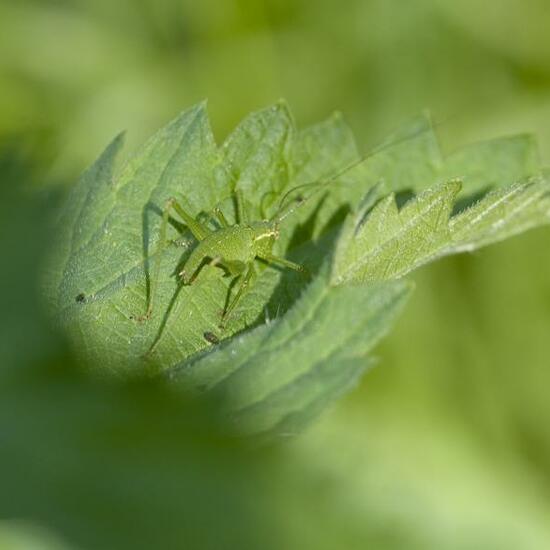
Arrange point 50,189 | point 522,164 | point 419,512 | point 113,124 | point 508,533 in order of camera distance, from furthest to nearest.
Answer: point 113,124 < point 508,533 < point 522,164 < point 419,512 < point 50,189

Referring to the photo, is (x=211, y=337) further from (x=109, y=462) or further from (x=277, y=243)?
(x=109, y=462)

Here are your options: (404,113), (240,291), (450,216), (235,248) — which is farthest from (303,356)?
(404,113)

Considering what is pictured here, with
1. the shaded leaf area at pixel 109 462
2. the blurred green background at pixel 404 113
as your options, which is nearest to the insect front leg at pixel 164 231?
the blurred green background at pixel 404 113

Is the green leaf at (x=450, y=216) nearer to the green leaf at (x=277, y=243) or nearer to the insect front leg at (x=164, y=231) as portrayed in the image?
the green leaf at (x=277, y=243)

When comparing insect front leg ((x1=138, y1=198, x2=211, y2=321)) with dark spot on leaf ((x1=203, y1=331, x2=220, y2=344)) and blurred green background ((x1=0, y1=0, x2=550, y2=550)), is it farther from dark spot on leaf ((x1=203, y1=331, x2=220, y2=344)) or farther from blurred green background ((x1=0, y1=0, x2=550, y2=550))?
blurred green background ((x1=0, y1=0, x2=550, y2=550))

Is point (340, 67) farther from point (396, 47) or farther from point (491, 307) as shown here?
point (491, 307)

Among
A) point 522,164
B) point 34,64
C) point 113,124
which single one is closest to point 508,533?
point 522,164
